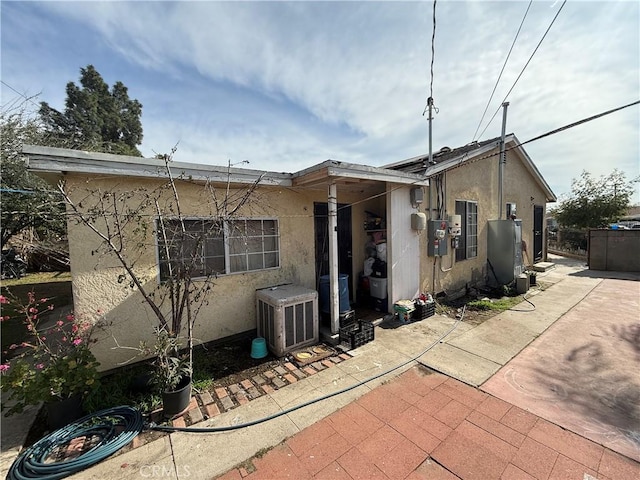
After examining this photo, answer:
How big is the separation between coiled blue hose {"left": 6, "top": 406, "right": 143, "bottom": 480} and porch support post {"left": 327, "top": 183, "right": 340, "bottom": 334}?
9.90 feet

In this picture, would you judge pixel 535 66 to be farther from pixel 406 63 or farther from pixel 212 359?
pixel 212 359

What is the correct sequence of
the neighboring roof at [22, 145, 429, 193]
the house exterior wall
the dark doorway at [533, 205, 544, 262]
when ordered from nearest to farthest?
the neighboring roof at [22, 145, 429, 193]
the house exterior wall
the dark doorway at [533, 205, 544, 262]

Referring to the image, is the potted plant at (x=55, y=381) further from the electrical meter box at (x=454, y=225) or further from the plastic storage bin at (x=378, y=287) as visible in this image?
the electrical meter box at (x=454, y=225)

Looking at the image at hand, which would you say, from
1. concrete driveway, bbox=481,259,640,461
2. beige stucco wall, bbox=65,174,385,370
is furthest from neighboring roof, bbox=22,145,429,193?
concrete driveway, bbox=481,259,640,461

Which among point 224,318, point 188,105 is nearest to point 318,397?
point 224,318

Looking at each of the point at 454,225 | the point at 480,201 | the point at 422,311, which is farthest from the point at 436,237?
the point at 480,201

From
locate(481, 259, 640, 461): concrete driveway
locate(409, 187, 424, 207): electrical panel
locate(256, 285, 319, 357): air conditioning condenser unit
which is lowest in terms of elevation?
locate(481, 259, 640, 461): concrete driveway

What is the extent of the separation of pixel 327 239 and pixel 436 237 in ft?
9.47

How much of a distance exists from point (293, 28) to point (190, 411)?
21.1 ft

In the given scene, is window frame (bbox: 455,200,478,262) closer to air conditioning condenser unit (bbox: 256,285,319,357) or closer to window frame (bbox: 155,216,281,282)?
air conditioning condenser unit (bbox: 256,285,319,357)

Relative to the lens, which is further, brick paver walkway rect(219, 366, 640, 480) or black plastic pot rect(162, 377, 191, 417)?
black plastic pot rect(162, 377, 191, 417)

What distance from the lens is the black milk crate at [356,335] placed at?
4465 millimetres

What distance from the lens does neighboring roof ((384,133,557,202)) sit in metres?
6.40

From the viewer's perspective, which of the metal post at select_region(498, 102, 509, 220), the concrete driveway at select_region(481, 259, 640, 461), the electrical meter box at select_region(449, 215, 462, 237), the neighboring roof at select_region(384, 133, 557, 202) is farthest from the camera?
the metal post at select_region(498, 102, 509, 220)
